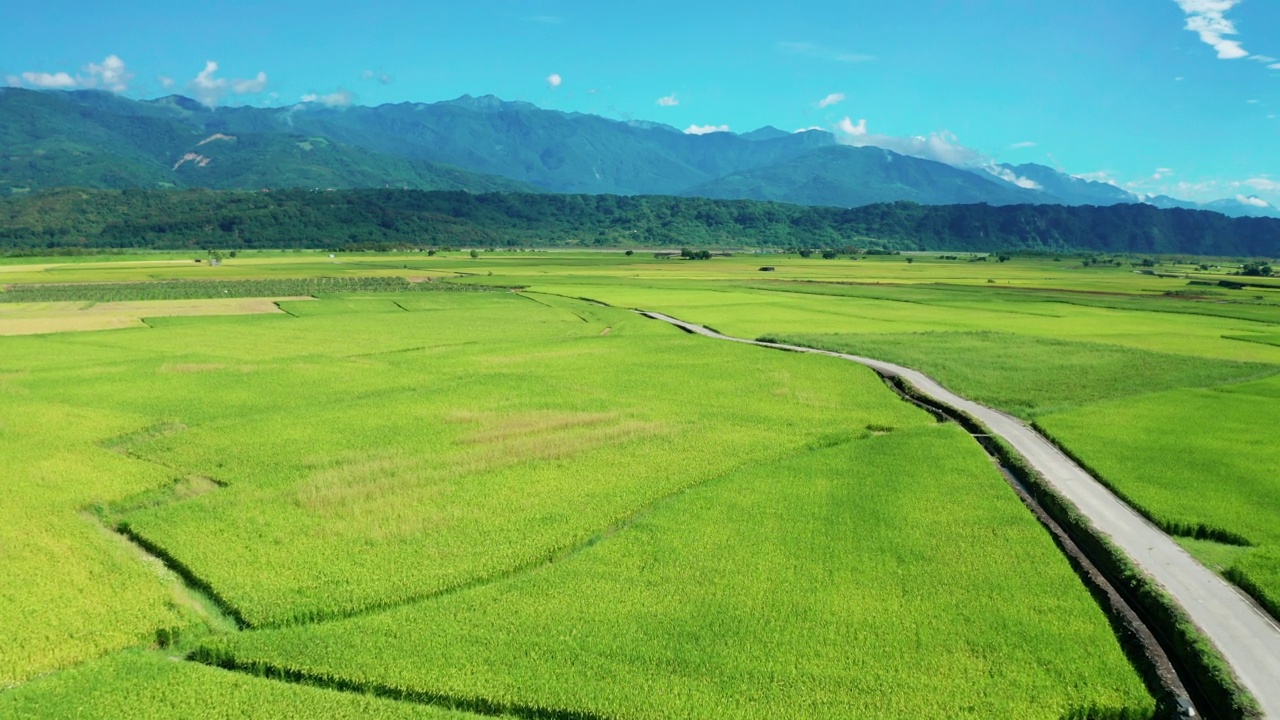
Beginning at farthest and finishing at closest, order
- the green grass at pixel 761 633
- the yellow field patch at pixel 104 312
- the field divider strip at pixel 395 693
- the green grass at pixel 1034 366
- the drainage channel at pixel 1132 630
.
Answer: the yellow field patch at pixel 104 312 < the green grass at pixel 1034 366 < the drainage channel at pixel 1132 630 < the green grass at pixel 761 633 < the field divider strip at pixel 395 693

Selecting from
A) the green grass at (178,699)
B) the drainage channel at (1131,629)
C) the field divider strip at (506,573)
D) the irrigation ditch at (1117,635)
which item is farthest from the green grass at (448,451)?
the drainage channel at (1131,629)

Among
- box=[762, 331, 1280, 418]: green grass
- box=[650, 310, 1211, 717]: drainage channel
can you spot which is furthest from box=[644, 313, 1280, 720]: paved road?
box=[762, 331, 1280, 418]: green grass

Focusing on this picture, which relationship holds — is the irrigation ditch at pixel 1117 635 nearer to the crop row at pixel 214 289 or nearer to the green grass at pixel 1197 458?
the green grass at pixel 1197 458

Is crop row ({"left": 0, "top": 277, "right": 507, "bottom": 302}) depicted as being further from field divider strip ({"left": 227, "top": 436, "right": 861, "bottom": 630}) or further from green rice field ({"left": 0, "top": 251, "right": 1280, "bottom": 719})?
field divider strip ({"left": 227, "top": 436, "right": 861, "bottom": 630})

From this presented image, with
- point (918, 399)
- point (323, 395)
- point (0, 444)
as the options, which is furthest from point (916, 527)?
point (0, 444)

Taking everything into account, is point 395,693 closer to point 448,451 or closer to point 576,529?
point 576,529

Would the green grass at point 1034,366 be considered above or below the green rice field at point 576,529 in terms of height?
above
